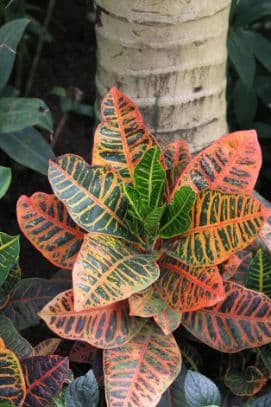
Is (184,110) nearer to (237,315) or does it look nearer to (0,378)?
(237,315)

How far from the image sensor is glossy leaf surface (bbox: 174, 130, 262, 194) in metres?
1.08

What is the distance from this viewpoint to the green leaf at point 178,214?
97 cm

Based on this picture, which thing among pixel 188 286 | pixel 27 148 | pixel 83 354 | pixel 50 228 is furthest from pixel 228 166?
pixel 27 148

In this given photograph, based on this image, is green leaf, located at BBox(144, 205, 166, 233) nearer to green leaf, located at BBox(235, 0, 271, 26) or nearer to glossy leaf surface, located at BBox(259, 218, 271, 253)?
glossy leaf surface, located at BBox(259, 218, 271, 253)

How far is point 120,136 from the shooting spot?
111cm

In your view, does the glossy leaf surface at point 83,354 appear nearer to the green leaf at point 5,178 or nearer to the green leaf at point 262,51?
the green leaf at point 5,178

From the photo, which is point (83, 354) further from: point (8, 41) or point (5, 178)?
point (8, 41)

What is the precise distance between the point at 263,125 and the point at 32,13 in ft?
2.84

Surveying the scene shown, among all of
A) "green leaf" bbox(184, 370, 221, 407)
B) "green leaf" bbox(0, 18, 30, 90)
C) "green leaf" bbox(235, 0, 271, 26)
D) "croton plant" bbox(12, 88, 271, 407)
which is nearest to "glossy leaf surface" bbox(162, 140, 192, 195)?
"croton plant" bbox(12, 88, 271, 407)

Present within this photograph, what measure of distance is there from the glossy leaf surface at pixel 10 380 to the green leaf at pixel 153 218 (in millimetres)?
290

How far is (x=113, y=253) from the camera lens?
1.02 metres

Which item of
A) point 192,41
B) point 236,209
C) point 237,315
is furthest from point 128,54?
point 237,315

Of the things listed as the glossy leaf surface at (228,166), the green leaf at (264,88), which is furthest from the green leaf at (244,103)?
the glossy leaf surface at (228,166)

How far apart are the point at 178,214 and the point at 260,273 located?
0.67 feet
